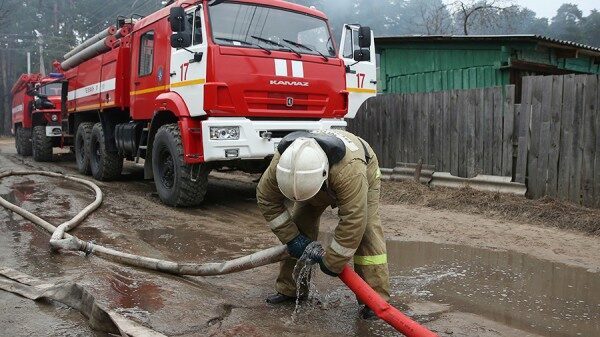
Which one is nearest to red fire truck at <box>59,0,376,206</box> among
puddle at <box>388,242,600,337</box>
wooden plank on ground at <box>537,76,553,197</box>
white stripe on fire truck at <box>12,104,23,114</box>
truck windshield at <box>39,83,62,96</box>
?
puddle at <box>388,242,600,337</box>

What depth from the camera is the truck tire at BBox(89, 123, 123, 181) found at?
9656 millimetres

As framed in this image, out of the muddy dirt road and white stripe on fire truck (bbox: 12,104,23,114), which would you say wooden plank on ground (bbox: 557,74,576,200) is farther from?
white stripe on fire truck (bbox: 12,104,23,114)

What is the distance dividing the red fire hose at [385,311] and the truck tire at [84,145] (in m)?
8.43

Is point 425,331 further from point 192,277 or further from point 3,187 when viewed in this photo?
point 3,187

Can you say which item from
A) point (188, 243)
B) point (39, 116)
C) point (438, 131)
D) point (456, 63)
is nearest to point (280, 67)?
point (188, 243)

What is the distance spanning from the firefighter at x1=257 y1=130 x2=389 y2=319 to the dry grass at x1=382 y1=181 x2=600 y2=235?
3716 millimetres

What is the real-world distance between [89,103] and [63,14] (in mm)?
40999

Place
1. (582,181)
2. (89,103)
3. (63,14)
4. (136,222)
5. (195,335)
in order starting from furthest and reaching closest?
(63,14) → (89,103) → (582,181) → (136,222) → (195,335)

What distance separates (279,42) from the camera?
688 cm

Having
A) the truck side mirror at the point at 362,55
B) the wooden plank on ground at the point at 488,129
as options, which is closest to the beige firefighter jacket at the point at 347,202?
the truck side mirror at the point at 362,55

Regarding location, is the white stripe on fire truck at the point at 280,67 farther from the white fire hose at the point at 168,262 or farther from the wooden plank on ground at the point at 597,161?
the wooden plank on ground at the point at 597,161

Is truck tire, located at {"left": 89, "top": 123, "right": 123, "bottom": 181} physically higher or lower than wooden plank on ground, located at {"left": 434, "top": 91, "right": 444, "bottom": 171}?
lower

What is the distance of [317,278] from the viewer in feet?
14.5

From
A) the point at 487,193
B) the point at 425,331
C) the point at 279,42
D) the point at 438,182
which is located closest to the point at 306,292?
the point at 425,331
